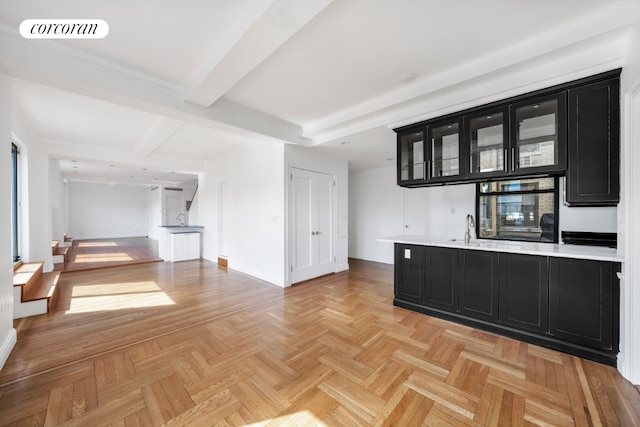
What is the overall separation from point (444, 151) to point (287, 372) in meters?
2.94

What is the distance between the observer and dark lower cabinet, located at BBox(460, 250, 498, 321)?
2703mm

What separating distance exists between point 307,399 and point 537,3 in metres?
3.18

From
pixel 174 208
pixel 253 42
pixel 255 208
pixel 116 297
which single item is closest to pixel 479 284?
pixel 253 42

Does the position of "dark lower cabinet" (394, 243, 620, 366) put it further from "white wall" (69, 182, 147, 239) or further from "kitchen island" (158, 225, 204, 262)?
"white wall" (69, 182, 147, 239)

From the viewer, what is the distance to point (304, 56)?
92.1 inches

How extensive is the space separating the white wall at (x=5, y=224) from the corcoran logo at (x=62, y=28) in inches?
22.2

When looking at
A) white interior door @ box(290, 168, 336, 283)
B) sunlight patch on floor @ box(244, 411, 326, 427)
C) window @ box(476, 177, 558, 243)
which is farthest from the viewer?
white interior door @ box(290, 168, 336, 283)

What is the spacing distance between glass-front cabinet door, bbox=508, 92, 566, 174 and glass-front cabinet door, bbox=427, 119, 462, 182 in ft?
1.72

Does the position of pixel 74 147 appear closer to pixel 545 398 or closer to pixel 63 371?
pixel 63 371

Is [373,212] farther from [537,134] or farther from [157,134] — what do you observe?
[157,134]

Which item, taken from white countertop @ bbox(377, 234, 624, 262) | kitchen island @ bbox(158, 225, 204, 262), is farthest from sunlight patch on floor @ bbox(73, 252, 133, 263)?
A: white countertop @ bbox(377, 234, 624, 262)

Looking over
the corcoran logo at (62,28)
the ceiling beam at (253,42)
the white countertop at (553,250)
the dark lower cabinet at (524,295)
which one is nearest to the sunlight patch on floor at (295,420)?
the dark lower cabinet at (524,295)

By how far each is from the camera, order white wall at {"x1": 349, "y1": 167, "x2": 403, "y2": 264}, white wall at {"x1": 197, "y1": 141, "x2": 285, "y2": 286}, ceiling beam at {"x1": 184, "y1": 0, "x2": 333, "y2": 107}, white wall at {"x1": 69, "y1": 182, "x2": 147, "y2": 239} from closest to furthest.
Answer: ceiling beam at {"x1": 184, "y1": 0, "x2": 333, "y2": 107} → white wall at {"x1": 197, "y1": 141, "x2": 285, "y2": 286} → white wall at {"x1": 349, "y1": 167, "x2": 403, "y2": 264} → white wall at {"x1": 69, "y1": 182, "x2": 147, "y2": 239}

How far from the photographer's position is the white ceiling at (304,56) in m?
1.80
